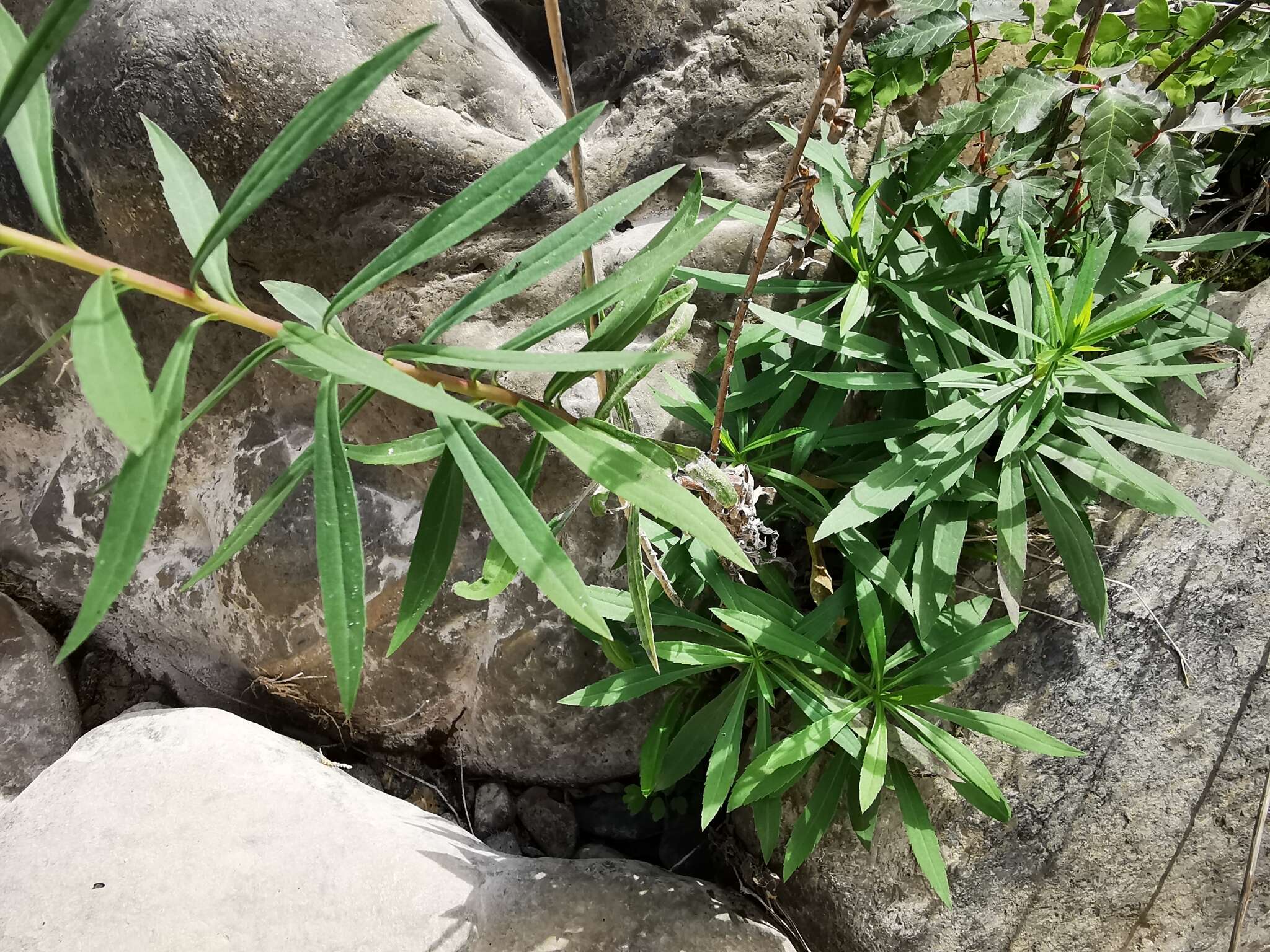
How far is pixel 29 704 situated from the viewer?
204 cm

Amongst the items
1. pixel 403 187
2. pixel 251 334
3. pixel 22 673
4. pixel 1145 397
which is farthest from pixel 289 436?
pixel 1145 397

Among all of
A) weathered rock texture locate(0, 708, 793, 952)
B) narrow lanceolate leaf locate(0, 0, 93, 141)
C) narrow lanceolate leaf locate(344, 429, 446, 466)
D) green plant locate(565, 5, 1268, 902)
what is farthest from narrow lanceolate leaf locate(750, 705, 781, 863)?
narrow lanceolate leaf locate(0, 0, 93, 141)

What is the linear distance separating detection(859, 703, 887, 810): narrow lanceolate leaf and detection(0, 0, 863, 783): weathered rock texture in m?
0.62

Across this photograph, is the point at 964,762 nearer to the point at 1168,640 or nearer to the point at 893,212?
the point at 1168,640

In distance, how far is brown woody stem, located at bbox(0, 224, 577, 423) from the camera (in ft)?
2.26

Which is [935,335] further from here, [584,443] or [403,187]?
[403,187]

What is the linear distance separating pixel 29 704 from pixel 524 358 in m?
2.09

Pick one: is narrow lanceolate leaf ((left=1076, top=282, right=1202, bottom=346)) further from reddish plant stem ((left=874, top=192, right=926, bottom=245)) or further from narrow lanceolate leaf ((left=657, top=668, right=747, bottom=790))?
narrow lanceolate leaf ((left=657, top=668, right=747, bottom=790))

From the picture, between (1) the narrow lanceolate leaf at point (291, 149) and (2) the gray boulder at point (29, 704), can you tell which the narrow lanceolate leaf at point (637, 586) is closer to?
(1) the narrow lanceolate leaf at point (291, 149)

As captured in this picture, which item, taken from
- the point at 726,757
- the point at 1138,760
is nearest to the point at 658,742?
the point at 726,757

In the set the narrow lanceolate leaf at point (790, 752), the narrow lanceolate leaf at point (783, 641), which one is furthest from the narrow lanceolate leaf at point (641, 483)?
the narrow lanceolate leaf at point (790, 752)

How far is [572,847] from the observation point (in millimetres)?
2004

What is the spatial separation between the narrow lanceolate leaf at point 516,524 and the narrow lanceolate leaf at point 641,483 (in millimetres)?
81

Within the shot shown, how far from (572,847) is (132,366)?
1770mm
